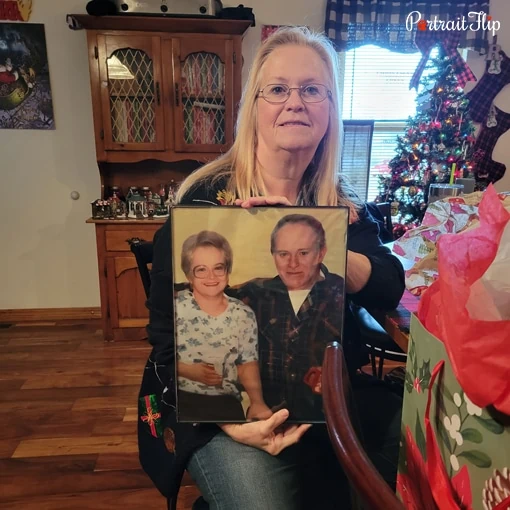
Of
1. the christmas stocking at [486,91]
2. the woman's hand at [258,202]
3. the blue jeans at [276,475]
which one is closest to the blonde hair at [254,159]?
the woman's hand at [258,202]

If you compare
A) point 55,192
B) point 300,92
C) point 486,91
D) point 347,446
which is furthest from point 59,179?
point 486,91

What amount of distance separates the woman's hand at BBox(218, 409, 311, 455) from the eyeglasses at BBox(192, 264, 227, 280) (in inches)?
11.2

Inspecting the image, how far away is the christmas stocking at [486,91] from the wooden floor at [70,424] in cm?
275

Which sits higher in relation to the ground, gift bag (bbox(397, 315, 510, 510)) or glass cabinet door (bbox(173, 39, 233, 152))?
glass cabinet door (bbox(173, 39, 233, 152))

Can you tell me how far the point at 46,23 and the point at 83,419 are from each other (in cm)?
227

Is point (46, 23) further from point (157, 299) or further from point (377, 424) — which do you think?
point (377, 424)

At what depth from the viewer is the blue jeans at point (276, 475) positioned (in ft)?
2.47

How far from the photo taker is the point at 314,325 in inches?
29.1

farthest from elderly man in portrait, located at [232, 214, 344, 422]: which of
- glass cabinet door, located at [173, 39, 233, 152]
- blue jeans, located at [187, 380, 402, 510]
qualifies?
glass cabinet door, located at [173, 39, 233, 152]

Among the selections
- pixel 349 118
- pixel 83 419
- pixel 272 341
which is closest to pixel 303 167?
pixel 272 341

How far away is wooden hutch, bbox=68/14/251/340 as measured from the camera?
2.32 metres

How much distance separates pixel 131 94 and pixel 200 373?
214 centimetres

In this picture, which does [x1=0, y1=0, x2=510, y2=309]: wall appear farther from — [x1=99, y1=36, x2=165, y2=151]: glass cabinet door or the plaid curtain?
[x1=99, y1=36, x2=165, y2=151]: glass cabinet door

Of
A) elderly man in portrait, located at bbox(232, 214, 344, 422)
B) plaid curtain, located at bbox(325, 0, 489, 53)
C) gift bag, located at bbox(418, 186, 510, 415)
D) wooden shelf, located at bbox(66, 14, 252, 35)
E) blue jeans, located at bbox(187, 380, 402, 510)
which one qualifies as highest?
plaid curtain, located at bbox(325, 0, 489, 53)
